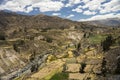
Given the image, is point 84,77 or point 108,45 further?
point 108,45

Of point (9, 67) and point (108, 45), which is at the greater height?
point (108, 45)

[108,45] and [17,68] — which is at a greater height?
[108,45]

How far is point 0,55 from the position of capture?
493 feet

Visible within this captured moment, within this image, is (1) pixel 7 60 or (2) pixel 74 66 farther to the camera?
(1) pixel 7 60

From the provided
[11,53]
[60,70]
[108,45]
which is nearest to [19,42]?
[11,53]

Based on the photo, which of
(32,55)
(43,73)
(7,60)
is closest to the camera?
(43,73)

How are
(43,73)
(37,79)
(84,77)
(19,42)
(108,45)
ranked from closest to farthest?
(84,77)
(37,79)
(43,73)
(108,45)
(19,42)

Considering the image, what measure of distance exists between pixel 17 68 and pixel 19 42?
2089 inches

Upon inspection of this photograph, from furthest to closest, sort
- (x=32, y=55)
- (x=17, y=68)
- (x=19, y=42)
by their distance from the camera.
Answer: (x=19, y=42) → (x=32, y=55) → (x=17, y=68)

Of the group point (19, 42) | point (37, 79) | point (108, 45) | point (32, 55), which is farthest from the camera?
point (19, 42)

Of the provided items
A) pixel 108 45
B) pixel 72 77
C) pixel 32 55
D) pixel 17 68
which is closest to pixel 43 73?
pixel 72 77

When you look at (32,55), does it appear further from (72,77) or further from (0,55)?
(72,77)

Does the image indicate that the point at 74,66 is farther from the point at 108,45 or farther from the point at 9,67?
the point at 9,67

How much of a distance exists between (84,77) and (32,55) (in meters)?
101
